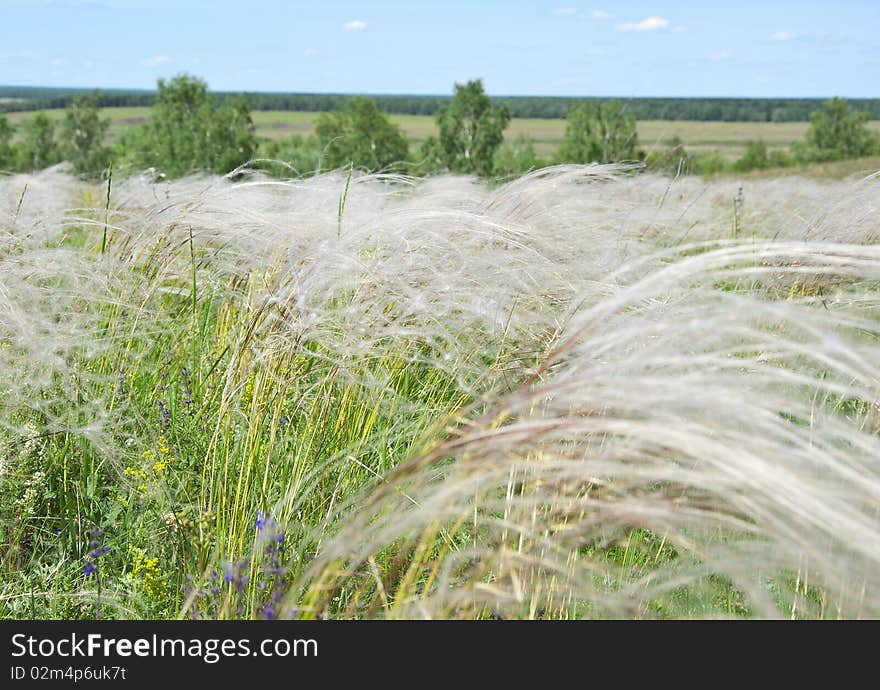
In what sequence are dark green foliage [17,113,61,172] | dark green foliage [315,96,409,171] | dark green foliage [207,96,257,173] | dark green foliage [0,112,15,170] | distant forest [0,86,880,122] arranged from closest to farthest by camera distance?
dark green foliage [207,96,257,173] < dark green foliage [315,96,409,171] < dark green foliage [0,112,15,170] < dark green foliage [17,113,61,172] < distant forest [0,86,880,122]

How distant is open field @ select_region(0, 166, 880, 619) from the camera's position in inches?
43.1

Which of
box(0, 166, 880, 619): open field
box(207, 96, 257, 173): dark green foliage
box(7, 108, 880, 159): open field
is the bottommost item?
box(0, 166, 880, 619): open field

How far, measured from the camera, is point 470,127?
31.0 meters

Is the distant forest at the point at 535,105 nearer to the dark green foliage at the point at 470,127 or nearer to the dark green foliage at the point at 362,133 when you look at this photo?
the dark green foliage at the point at 470,127

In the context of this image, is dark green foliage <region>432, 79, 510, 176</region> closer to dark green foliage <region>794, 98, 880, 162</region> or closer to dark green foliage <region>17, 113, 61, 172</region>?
dark green foliage <region>17, 113, 61, 172</region>

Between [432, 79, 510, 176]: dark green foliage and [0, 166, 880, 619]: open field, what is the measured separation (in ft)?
93.2

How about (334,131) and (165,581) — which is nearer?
(165,581)

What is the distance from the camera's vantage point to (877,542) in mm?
952

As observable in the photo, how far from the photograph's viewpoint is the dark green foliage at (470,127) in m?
30.6

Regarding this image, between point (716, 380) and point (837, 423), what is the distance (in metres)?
0.18

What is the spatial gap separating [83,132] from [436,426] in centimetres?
5021

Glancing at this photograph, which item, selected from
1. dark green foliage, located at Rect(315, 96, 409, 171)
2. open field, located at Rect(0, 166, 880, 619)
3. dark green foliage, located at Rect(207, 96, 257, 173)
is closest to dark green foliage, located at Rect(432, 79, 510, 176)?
dark green foliage, located at Rect(315, 96, 409, 171)
